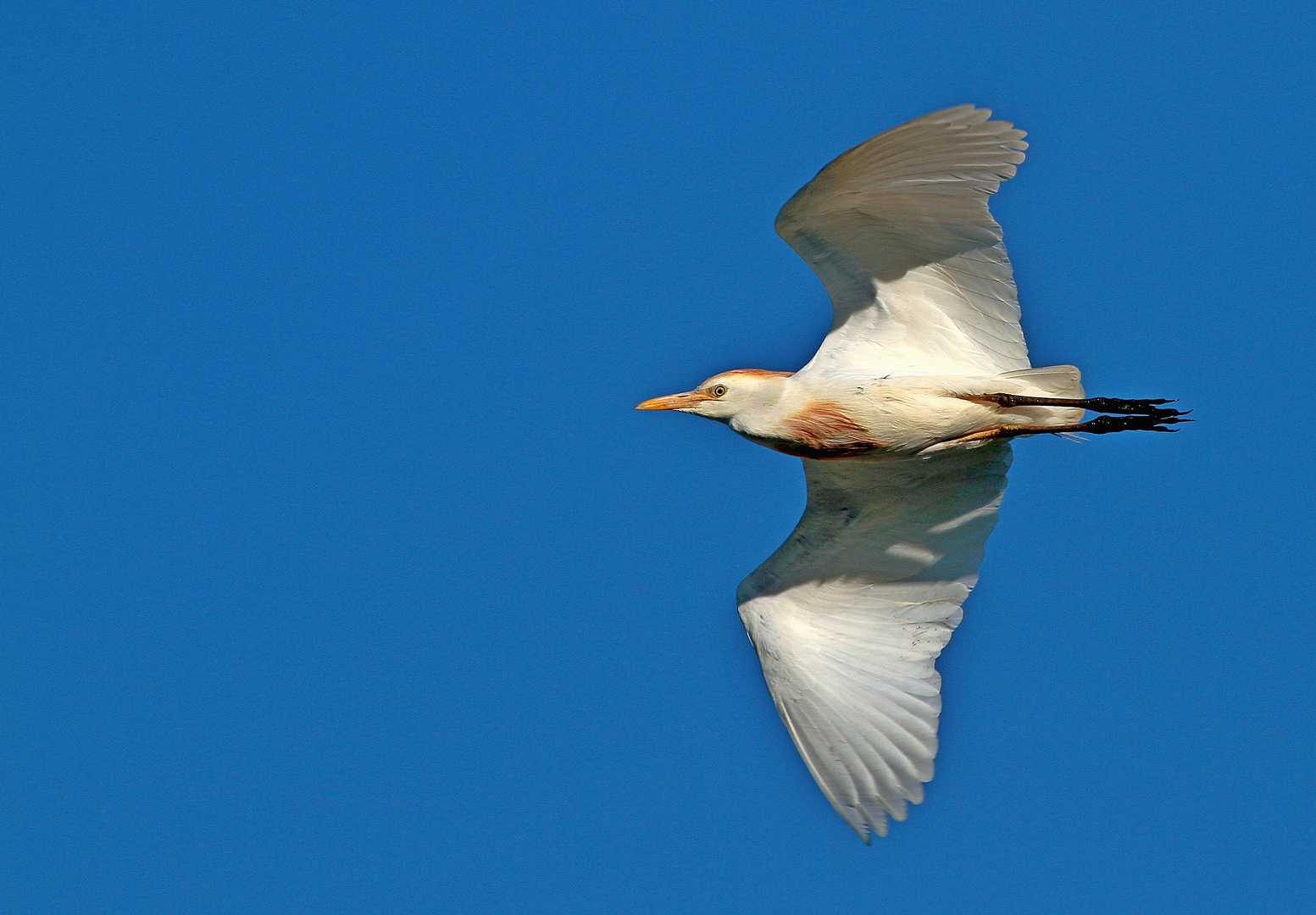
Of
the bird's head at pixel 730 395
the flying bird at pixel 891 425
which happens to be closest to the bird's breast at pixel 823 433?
the flying bird at pixel 891 425

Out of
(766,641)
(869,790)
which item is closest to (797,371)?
(766,641)

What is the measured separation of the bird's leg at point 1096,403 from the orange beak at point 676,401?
74.1 inches

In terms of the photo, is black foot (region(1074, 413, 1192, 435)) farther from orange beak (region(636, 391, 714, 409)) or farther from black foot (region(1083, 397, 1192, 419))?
orange beak (region(636, 391, 714, 409))

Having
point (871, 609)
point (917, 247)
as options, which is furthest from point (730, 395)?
point (871, 609)

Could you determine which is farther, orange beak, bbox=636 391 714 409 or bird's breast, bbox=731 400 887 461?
orange beak, bbox=636 391 714 409

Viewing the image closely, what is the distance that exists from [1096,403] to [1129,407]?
10.8 inches

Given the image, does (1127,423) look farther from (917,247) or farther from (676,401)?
(676,401)

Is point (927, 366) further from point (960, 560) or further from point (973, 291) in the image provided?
point (960, 560)

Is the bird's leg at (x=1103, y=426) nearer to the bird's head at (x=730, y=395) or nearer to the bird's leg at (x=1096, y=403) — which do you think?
the bird's leg at (x=1096, y=403)

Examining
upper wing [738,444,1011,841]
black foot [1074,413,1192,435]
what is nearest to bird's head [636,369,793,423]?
upper wing [738,444,1011,841]

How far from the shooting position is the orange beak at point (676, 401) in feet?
28.5

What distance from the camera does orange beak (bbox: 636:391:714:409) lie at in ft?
28.5

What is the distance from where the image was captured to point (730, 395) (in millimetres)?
8500

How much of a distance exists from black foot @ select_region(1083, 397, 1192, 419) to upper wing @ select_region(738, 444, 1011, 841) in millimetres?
846
